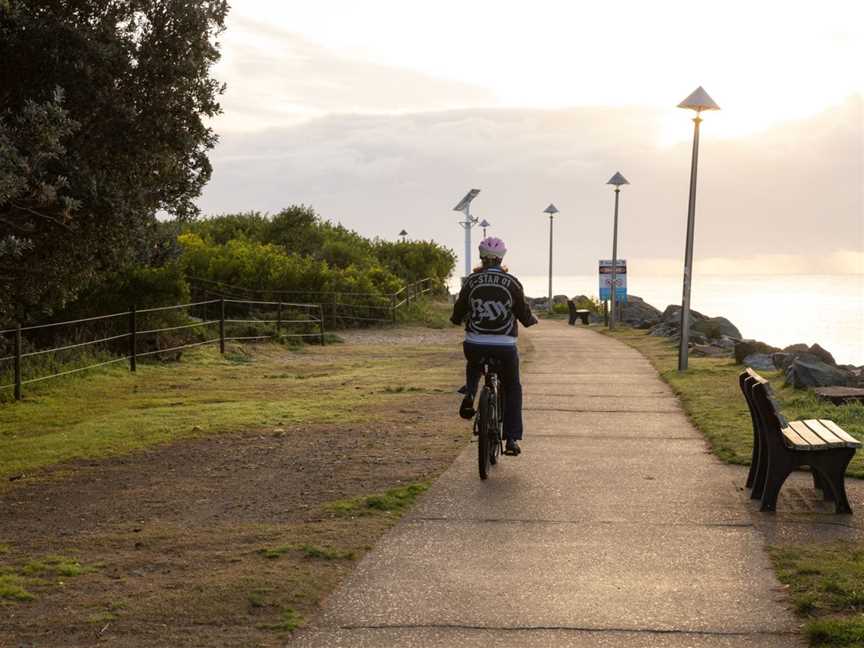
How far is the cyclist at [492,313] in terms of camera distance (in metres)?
9.42

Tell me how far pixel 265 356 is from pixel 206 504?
17486mm

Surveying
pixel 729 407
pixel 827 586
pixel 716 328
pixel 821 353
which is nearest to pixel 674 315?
pixel 716 328

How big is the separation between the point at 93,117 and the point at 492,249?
4.41 m

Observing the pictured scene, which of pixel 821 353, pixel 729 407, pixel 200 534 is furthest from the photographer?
pixel 821 353

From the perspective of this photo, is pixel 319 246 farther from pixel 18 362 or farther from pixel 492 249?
pixel 492 249

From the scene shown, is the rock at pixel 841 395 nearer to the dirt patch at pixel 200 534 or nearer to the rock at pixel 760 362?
the dirt patch at pixel 200 534

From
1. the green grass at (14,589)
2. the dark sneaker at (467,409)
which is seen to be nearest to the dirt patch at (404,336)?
the dark sneaker at (467,409)

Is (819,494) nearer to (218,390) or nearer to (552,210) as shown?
(218,390)

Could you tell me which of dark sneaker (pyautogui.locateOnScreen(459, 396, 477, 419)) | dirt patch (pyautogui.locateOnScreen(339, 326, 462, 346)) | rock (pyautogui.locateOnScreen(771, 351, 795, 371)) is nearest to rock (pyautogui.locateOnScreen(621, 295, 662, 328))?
dirt patch (pyautogui.locateOnScreen(339, 326, 462, 346))

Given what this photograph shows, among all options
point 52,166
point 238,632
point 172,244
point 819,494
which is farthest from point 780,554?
point 172,244

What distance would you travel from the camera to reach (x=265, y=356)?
26.1 meters

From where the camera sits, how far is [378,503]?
850 cm

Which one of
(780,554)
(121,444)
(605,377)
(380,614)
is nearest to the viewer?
(380,614)

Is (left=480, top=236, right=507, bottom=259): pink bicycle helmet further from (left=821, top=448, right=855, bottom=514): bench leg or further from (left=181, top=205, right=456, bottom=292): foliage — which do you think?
(left=181, top=205, right=456, bottom=292): foliage
